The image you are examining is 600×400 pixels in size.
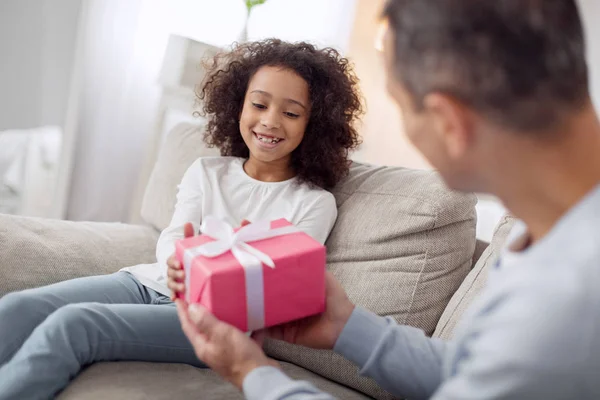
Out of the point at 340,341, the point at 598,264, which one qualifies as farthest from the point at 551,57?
the point at 340,341

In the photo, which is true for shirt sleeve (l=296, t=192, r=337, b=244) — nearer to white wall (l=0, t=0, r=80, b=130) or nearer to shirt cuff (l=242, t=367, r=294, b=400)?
shirt cuff (l=242, t=367, r=294, b=400)

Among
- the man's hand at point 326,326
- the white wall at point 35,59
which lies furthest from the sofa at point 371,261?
the white wall at point 35,59

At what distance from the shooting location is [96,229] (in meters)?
1.86

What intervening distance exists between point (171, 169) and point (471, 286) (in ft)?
3.32

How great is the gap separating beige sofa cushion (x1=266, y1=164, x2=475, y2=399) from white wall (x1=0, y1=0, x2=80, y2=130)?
5.44ft

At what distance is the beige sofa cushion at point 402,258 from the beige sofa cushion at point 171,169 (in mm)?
595

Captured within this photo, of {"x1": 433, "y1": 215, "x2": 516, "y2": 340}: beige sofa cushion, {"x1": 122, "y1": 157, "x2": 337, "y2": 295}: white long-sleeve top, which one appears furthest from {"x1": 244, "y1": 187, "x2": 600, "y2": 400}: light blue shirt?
{"x1": 122, "y1": 157, "x2": 337, "y2": 295}: white long-sleeve top

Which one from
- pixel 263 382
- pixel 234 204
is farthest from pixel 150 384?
pixel 234 204

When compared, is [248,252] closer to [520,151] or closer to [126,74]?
[520,151]

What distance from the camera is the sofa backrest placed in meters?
1.49

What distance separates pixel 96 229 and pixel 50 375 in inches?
28.1

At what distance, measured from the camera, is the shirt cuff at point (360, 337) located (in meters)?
1.09

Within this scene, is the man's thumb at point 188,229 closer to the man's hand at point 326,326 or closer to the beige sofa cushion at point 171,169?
the man's hand at point 326,326

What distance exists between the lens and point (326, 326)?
114 centimetres
